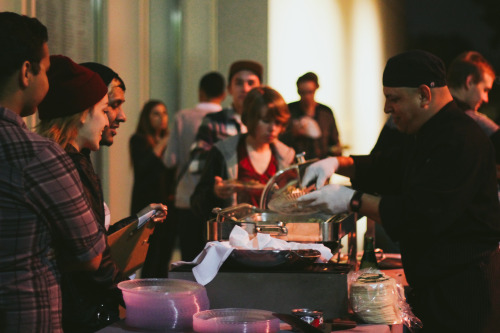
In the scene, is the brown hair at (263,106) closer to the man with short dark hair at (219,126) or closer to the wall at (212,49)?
the man with short dark hair at (219,126)

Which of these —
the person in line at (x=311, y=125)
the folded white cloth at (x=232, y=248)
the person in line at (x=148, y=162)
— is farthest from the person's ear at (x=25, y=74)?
the person in line at (x=148, y=162)

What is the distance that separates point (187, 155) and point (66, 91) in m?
2.83

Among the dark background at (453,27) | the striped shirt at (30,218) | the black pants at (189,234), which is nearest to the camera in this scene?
the striped shirt at (30,218)

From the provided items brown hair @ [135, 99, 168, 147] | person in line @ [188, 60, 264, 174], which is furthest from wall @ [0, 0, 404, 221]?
person in line @ [188, 60, 264, 174]

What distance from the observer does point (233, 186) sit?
130 inches

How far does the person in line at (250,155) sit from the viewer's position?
11.3ft

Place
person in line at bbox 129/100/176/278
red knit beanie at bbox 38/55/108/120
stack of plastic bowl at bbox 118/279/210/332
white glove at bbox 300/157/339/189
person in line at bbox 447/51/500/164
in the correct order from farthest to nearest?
person in line at bbox 129/100/176/278 → person in line at bbox 447/51/500/164 → white glove at bbox 300/157/339/189 → red knit beanie at bbox 38/55/108/120 → stack of plastic bowl at bbox 118/279/210/332

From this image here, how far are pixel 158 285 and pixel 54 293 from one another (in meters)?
0.37

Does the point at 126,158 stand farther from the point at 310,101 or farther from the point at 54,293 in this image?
the point at 54,293

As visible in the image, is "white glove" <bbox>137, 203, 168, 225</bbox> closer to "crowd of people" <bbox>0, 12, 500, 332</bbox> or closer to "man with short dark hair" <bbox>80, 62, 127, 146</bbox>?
"crowd of people" <bbox>0, 12, 500, 332</bbox>

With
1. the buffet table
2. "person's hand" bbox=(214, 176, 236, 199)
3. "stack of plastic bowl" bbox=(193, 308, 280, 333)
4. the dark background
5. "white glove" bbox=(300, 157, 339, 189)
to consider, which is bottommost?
the buffet table

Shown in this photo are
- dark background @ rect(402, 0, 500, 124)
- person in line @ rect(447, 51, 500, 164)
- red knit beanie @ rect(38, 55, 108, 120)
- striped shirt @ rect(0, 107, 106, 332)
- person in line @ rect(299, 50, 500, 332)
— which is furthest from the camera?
dark background @ rect(402, 0, 500, 124)

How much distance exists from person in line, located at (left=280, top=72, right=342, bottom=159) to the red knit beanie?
2.54 metres

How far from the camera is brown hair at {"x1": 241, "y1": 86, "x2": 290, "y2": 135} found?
3.44 meters
